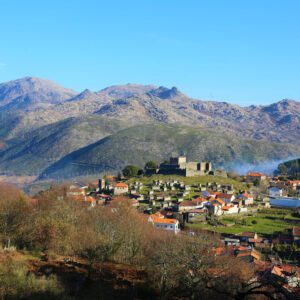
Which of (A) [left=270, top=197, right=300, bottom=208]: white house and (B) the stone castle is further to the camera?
(B) the stone castle

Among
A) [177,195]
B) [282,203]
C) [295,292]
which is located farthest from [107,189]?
[295,292]

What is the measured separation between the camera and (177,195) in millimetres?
78250

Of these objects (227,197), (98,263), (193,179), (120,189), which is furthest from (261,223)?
(98,263)

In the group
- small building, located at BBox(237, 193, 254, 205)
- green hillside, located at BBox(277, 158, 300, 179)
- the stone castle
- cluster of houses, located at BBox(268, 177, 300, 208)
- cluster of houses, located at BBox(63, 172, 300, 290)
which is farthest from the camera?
green hillside, located at BBox(277, 158, 300, 179)

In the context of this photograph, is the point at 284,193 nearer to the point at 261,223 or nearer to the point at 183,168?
the point at 183,168

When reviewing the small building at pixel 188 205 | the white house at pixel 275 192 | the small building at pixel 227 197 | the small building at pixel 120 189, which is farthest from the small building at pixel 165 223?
the white house at pixel 275 192

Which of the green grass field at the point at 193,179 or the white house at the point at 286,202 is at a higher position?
the green grass field at the point at 193,179

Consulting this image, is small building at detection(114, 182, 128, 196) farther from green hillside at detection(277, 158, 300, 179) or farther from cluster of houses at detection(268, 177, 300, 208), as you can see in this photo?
green hillside at detection(277, 158, 300, 179)

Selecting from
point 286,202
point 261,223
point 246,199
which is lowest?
point 261,223

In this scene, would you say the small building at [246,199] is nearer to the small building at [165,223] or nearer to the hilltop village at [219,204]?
the hilltop village at [219,204]

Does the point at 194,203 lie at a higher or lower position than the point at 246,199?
lower

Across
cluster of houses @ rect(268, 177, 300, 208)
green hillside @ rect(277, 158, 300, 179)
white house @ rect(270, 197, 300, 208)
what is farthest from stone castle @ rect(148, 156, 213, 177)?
green hillside @ rect(277, 158, 300, 179)

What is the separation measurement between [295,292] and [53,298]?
1201 centimetres

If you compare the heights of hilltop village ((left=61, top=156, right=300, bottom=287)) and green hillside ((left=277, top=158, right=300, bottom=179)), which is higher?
green hillside ((left=277, top=158, right=300, bottom=179))
